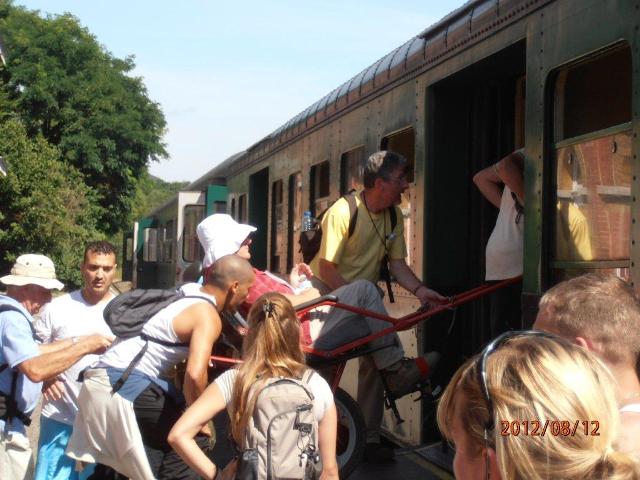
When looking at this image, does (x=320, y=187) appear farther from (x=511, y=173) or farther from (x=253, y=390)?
(x=253, y=390)

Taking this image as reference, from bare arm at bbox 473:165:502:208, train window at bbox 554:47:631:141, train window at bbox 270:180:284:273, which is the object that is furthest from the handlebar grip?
train window at bbox 270:180:284:273

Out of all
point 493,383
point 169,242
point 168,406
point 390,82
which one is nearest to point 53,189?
point 169,242

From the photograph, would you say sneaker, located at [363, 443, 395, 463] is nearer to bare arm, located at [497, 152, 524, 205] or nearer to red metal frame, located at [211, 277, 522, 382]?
red metal frame, located at [211, 277, 522, 382]

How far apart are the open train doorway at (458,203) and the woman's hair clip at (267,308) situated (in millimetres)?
2303

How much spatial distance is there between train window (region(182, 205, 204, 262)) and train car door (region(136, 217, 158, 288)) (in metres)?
6.90

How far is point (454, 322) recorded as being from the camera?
234 inches

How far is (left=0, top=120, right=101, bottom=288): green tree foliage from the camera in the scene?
32750 mm

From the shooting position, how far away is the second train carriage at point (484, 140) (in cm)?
407

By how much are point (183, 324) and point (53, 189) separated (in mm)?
Result: 30797

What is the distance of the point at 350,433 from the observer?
18.5 feet

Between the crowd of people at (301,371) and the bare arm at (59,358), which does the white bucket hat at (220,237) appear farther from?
the bare arm at (59,358)

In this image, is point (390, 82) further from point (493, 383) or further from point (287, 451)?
point (493, 383)
